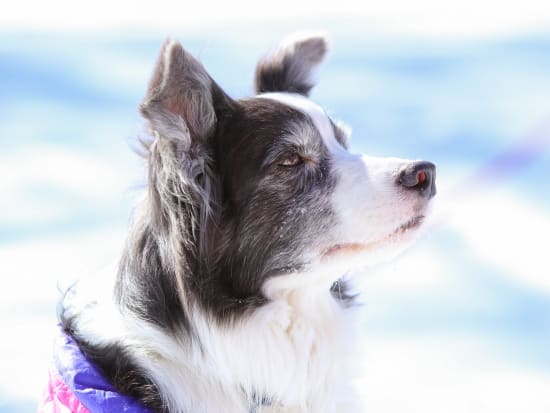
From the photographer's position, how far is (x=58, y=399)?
3938mm

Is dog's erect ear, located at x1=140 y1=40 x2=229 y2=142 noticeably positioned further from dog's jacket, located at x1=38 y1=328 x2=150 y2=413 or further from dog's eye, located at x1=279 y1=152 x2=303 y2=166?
dog's jacket, located at x1=38 y1=328 x2=150 y2=413

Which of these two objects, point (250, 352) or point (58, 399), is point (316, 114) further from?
point (58, 399)

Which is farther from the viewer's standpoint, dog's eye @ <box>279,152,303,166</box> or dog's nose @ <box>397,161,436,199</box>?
dog's eye @ <box>279,152,303,166</box>

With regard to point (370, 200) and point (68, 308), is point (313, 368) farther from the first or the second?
point (68, 308)

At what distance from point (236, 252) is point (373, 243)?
0.60 metres

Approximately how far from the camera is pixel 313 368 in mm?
4027

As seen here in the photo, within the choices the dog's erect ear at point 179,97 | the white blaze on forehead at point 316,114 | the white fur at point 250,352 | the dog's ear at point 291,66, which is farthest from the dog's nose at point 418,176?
the dog's ear at point 291,66

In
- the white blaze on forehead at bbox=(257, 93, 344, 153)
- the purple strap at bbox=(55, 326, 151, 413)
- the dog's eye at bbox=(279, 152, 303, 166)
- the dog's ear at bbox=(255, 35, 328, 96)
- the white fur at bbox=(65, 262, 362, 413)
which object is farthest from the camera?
the dog's ear at bbox=(255, 35, 328, 96)

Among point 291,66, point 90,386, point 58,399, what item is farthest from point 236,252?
point 291,66

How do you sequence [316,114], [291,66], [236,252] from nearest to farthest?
[236,252], [316,114], [291,66]

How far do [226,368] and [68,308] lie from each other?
829 mm

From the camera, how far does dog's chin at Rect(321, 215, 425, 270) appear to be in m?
3.79

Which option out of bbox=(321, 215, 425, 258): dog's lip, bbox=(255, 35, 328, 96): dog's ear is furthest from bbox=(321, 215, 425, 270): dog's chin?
bbox=(255, 35, 328, 96): dog's ear

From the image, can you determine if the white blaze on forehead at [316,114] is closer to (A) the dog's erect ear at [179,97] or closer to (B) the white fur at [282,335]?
(B) the white fur at [282,335]
